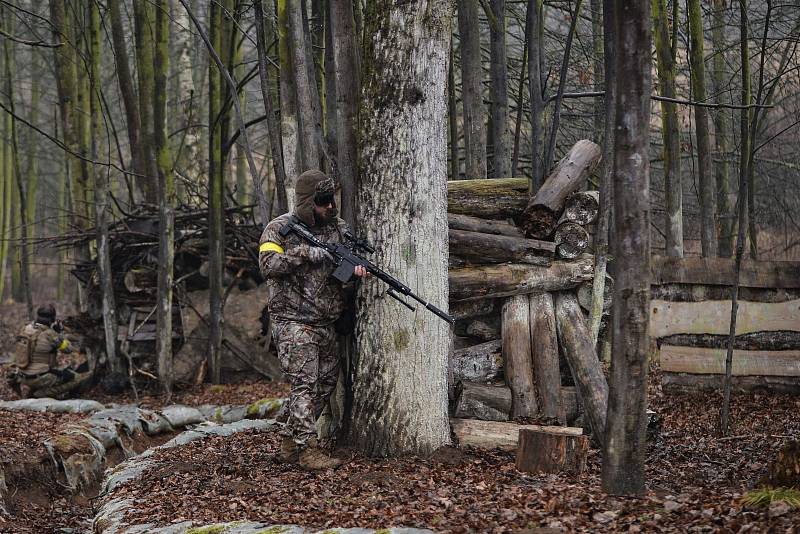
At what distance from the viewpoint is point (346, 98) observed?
782cm

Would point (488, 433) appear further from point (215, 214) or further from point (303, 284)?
point (215, 214)

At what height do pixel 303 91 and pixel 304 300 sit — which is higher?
pixel 303 91

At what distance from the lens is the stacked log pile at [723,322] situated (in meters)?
10.4

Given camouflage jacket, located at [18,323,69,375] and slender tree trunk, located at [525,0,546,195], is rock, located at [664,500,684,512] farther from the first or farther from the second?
camouflage jacket, located at [18,323,69,375]

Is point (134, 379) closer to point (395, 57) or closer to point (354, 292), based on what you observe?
point (354, 292)

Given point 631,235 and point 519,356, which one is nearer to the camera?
point 631,235

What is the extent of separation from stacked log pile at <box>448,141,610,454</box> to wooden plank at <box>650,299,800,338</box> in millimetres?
2395

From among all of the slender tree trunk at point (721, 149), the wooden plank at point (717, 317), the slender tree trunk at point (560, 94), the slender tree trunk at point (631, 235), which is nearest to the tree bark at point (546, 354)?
the slender tree trunk at point (560, 94)

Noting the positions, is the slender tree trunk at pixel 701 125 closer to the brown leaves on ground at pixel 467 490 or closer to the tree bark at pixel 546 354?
the brown leaves on ground at pixel 467 490

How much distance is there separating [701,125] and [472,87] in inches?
130

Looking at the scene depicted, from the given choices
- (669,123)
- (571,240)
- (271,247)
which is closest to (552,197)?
(571,240)

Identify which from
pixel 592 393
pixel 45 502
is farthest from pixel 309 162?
pixel 45 502

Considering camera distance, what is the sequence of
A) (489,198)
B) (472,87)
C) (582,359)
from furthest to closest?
(472,87), (489,198), (582,359)

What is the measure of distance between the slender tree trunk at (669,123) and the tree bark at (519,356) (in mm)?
4138
